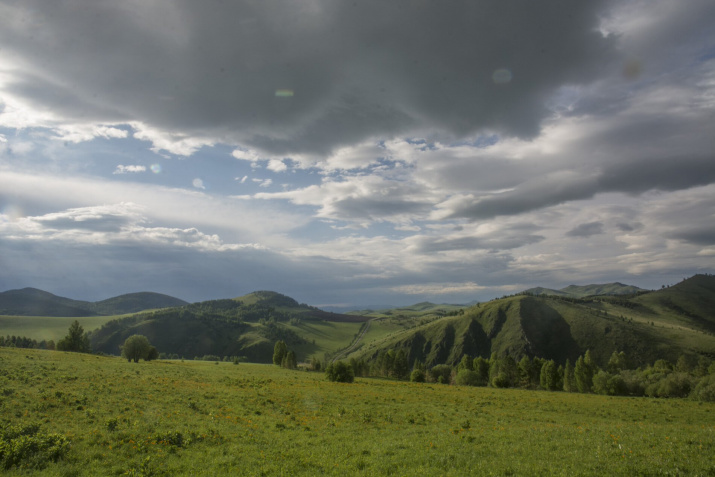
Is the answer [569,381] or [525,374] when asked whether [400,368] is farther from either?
[569,381]

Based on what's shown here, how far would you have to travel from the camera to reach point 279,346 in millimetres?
133500

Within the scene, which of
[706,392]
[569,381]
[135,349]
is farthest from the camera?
[569,381]

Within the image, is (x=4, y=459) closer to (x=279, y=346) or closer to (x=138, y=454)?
(x=138, y=454)

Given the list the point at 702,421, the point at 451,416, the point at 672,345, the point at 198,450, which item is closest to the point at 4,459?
the point at 198,450

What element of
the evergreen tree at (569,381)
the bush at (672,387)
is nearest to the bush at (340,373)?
the bush at (672,387)

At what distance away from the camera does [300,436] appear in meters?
21.9

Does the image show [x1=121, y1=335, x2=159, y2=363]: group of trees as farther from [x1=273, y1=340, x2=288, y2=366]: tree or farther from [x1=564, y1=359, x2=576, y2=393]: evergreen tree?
[x1=564, y1=359, x2=576, y2=393]: evergreen tree

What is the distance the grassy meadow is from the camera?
15.5m

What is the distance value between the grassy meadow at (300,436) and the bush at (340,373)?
2777 cm

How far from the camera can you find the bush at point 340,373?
6431cm

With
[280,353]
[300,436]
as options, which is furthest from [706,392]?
[280,353]

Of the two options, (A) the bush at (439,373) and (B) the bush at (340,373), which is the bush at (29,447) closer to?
(B) the bush at (340,373)

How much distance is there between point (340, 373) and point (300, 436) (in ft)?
147

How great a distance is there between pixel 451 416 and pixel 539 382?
101 m
